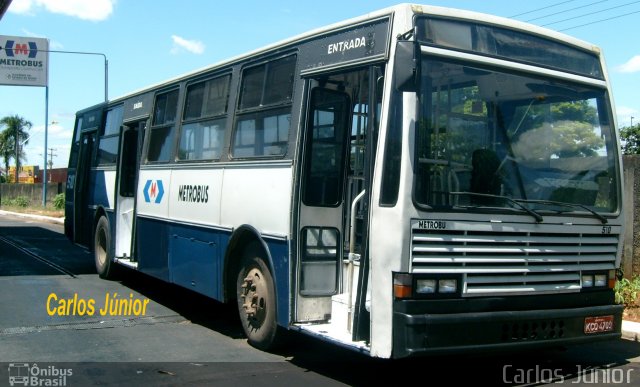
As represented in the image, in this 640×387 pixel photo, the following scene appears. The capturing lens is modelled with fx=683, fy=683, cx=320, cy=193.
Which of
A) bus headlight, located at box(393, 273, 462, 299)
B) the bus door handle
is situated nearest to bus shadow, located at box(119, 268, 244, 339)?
the bus door handle

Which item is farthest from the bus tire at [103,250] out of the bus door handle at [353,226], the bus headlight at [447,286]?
the bus headlight at [447,286]

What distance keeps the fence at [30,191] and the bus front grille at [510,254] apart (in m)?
39.0

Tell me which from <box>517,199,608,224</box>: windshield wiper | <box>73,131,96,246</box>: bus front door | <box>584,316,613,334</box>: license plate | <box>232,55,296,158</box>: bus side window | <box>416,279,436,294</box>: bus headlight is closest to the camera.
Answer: <box>416,279,436,294</box>: bus headlight

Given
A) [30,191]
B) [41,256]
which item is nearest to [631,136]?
[41,256]

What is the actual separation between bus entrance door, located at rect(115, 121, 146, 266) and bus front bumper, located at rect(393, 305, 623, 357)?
22.9 feet

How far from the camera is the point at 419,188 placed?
520 centimetres

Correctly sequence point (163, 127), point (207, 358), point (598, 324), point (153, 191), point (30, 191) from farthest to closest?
point (30, 191) → point (153, 191) → point (163, 127) → point (207, 358) → point (598, 324)

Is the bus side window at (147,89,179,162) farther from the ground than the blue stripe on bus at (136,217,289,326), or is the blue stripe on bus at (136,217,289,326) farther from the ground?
the bus side window at (147,89,179,162)

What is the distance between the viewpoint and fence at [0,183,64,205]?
43.2m

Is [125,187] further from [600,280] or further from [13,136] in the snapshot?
[13,136]

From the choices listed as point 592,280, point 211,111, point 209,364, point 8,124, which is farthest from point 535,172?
point 8,124

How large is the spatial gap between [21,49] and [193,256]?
36.0 meters

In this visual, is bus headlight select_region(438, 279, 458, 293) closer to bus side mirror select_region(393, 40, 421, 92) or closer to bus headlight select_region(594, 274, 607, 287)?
bus side mirror select_region(393, 40, 421, 92)

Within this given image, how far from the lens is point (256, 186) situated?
7004mm
